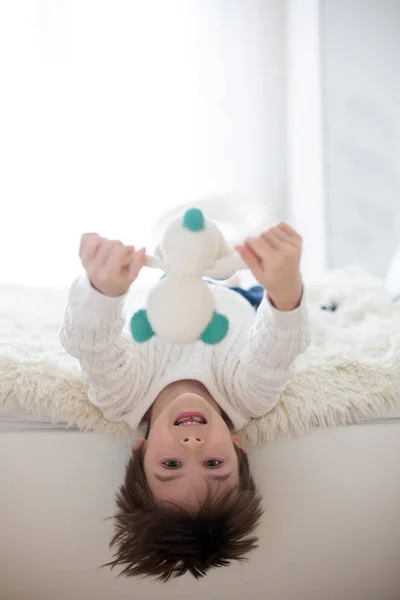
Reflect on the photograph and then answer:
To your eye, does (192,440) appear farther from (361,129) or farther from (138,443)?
(361,129)

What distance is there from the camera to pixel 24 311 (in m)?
1.48

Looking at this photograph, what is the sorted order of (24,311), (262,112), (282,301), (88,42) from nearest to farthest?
(282,301) < (24,311) < (88,42) < (262,112)

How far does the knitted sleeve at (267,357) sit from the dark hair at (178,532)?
6.3 inches

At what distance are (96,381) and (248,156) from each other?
176cm

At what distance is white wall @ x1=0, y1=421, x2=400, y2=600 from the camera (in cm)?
106

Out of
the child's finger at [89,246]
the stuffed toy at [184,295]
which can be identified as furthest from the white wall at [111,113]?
the stuffed toy at [184,295]

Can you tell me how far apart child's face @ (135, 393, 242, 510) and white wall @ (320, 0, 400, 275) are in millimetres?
1171

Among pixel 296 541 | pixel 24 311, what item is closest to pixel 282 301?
pixel 296 541

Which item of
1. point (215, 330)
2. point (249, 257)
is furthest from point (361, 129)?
point (215, 330)

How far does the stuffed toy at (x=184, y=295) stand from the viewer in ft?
2.47

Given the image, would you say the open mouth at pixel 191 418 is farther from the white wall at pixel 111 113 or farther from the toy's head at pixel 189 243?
the white wall at pixel 111 113

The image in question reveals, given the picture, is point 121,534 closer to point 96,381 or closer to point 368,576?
point 96,381

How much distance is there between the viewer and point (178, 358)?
3.81 ft

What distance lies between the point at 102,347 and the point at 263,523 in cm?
42
